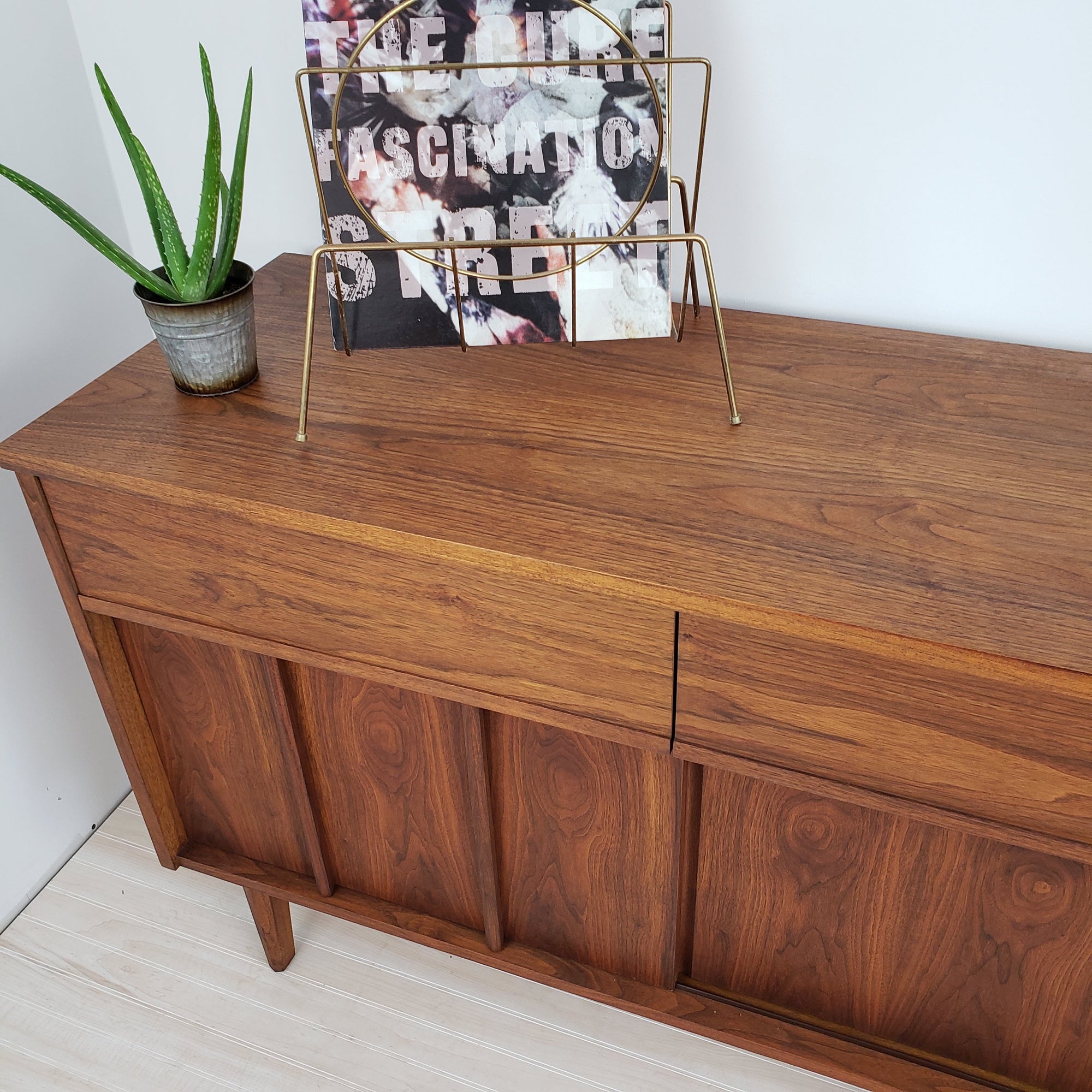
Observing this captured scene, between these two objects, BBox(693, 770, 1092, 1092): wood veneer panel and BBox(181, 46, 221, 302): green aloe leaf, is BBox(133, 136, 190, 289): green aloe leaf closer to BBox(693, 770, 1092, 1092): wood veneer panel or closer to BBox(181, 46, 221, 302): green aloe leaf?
BBox(181, 46, 221, 302): green aloe leaf

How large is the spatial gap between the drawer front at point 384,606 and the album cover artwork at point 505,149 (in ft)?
0.83

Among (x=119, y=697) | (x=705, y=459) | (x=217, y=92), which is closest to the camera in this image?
(x=705, y=459)

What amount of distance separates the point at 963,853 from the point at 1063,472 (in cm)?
29

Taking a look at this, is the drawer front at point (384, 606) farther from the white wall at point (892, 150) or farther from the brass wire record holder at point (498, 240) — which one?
the white wall at point (892, 150)

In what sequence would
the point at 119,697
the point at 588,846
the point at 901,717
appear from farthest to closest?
the point at 119,697
the point at 588,846
the point at 901,717

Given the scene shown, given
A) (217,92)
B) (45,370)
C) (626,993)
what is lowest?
(626,993)

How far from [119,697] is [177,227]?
1.49ft

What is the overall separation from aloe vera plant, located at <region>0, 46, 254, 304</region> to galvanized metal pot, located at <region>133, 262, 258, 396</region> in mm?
15

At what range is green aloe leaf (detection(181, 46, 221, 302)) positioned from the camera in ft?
2.70

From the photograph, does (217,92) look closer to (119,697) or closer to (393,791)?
(119,697)

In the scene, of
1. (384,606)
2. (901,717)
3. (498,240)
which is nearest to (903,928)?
(901,717)

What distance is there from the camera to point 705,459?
0.78 metres

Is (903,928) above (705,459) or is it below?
below

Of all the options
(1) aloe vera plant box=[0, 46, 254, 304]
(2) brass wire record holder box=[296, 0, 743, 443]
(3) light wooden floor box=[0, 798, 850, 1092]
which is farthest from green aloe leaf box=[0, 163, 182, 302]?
(3) light wooden floor box=[0, 798, 850, 1092]
